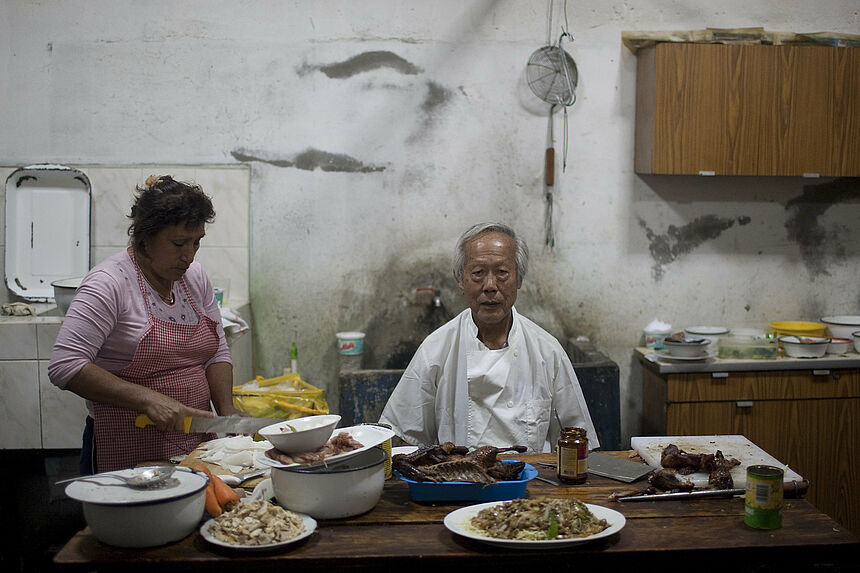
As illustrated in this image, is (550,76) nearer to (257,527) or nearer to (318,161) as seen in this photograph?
(318,161)

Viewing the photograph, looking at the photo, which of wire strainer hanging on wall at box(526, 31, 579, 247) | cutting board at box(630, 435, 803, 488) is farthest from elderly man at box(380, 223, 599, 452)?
wire strainer hanging on wall at box(526, 31, 579, 247)

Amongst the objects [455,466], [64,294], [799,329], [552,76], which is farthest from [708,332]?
[64,294]

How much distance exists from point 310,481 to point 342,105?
320 centimetres

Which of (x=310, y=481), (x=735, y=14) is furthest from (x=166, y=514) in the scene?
(x=735, y=14)

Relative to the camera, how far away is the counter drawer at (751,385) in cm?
452

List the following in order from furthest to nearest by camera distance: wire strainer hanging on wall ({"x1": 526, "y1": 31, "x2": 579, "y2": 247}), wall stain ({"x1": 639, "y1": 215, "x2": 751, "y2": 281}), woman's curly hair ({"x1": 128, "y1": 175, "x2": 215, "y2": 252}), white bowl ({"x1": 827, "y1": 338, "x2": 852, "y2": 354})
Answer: wall stain ({"x1": 639, "y1": 215, "x2": 751, "y2": 281}) → wire strainer hanging on wall ({"x1": 526, "y1": 31, "x2": 579, "y2": 247}) → white bowl ({"x1": 827, "y1": 338, "x2": 852, "y2": 354}) → woman's curly hair ({"x1": 128, "y1": 175, "x2": 215, "y2": 252})

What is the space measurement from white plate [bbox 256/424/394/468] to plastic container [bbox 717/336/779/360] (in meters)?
2.82

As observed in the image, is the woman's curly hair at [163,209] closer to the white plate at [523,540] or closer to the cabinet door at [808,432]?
the white plate at [523,540]

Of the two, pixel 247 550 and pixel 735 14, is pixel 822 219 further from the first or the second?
pixel 247 550

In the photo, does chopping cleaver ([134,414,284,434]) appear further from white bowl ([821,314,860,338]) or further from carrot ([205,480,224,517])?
white bowl ([821,314,860,338])

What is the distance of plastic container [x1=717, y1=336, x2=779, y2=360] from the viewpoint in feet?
15.0

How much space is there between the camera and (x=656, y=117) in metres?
4.64

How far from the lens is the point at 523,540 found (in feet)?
6.59

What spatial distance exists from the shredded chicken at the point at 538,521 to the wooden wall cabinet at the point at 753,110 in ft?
9.88
